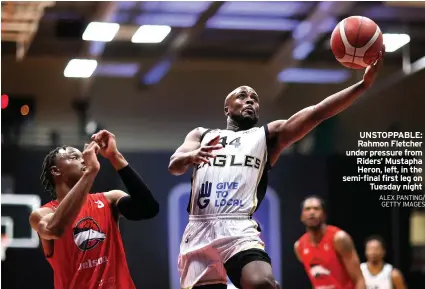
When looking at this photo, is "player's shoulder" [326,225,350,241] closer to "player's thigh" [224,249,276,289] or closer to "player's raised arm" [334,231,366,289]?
"player's raised arm" [334,231,366,289]

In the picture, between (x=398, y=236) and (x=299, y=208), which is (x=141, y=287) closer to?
(x=299, y=208)

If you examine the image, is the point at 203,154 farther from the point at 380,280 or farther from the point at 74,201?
the point at 380,280

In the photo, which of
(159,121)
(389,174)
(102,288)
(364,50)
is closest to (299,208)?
(389,174)

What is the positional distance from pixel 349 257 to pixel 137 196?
3.40 m

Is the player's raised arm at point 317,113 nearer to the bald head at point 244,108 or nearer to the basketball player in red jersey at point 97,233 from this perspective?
the bald head at point 244,108

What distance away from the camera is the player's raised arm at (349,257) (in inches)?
277

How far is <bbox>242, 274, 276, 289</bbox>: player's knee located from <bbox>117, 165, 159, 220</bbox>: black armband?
0.69m

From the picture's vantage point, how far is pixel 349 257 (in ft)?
23.5

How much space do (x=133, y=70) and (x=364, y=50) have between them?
399 cm

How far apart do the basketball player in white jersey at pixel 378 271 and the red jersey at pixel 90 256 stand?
474 cm

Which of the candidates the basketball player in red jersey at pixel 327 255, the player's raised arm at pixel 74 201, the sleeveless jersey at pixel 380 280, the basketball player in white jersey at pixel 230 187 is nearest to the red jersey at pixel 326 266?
the basketball player in red jersey at pixel 327 255

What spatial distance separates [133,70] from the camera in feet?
27.4

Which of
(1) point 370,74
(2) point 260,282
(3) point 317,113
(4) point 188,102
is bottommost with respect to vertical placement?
(2) point 260,282

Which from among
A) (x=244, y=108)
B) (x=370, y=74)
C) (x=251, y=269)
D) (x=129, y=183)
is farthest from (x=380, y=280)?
(x=129, y=183)
